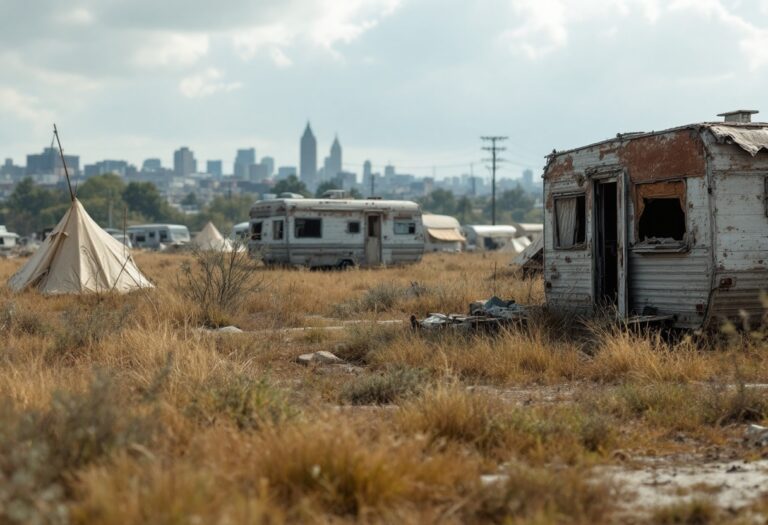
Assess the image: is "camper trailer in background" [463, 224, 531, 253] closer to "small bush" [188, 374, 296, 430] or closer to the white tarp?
the white tarp

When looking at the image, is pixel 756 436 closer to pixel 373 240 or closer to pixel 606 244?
pixel 606 244

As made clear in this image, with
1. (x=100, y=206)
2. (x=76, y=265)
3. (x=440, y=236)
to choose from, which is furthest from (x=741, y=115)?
(x=100, y=206)

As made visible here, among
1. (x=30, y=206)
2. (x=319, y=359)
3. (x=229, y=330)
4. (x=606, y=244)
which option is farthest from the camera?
(x=30, y=206)

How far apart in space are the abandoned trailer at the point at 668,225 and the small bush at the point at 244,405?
601 centimetres

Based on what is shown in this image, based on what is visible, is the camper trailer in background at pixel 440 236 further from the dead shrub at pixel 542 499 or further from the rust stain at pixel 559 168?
the dead shrub at pixel 542 499

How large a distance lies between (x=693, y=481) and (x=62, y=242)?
15542 millimetres

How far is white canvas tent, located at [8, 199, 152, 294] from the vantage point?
57.5 feet

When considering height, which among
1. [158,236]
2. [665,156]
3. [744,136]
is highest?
[744,136]

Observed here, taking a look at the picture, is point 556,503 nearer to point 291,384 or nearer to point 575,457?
point 575,457

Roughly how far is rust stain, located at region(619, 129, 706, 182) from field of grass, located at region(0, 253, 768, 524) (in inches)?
80.0

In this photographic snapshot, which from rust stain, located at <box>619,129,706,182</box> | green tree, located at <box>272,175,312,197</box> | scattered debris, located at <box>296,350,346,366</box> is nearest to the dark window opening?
rust stain, located at <box>619,129,706,182</box>

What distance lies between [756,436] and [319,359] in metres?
5.26

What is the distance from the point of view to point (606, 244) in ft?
41.9

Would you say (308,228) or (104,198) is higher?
(104,198)
